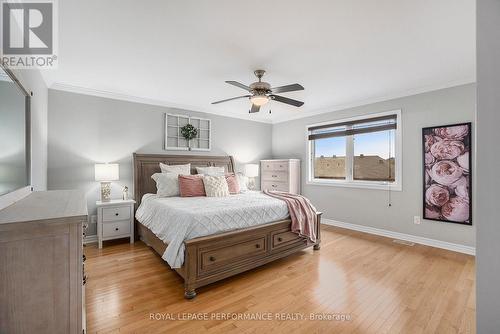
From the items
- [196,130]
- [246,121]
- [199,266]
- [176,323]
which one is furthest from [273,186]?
[176,323]

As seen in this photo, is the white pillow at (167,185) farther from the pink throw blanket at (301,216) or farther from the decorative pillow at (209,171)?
the pink throw blanket at (301,216)

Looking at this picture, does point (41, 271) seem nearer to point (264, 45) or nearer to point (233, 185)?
point (264, 45)

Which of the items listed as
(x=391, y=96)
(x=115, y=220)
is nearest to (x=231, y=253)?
(x=115, y=220)

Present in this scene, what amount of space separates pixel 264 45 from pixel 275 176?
343 cm

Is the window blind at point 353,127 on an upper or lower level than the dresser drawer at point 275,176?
upper

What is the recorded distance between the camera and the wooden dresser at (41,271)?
953 mm

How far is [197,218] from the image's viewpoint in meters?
2.29

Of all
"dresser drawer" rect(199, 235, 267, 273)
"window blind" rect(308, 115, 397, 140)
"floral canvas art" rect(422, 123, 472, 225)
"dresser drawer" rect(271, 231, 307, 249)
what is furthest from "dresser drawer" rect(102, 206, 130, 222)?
"floral canvas art" rect(422, 123, 472, 225)

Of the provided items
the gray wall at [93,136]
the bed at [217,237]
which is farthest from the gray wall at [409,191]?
the gray wall at [93,136]

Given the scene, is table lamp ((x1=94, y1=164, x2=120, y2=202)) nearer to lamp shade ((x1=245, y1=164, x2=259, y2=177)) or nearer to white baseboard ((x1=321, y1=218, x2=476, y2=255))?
lamp shade ((x1=245, y1=164, x2=259, y2=177))

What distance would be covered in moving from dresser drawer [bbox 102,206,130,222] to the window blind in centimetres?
394

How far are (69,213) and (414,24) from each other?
9.44ft

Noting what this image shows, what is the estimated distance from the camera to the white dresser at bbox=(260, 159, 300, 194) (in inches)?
201

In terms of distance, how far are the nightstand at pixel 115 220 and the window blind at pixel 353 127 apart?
390 cm
